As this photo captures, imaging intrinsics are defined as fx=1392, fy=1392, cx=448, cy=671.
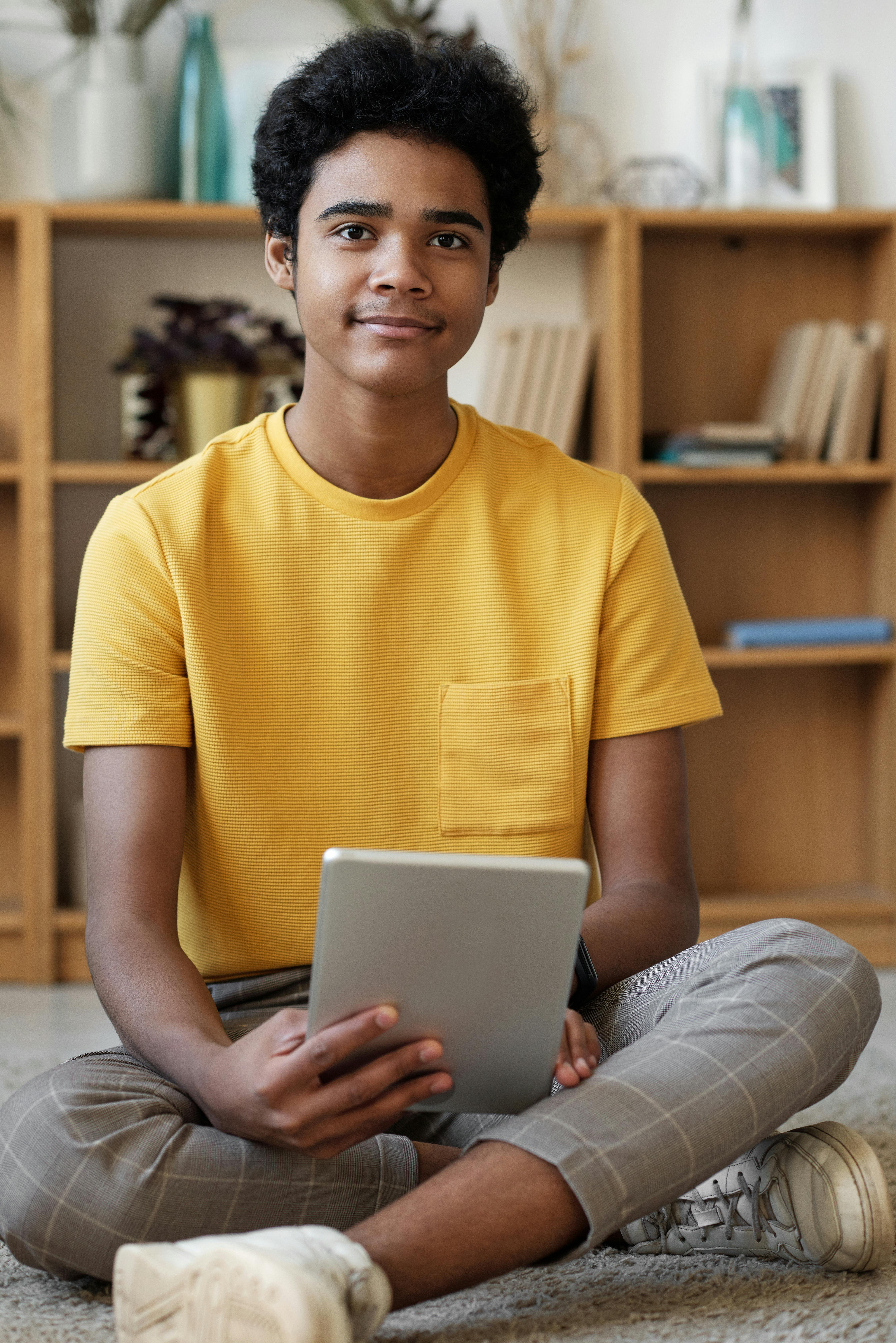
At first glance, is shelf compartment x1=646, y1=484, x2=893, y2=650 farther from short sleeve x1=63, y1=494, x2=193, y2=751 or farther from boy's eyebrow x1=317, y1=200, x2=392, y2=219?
short sleeve x1=63, y1=494, x2=193, y2=751

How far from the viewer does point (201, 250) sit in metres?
2.83

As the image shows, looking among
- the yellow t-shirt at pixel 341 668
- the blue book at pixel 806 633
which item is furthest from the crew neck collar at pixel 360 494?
the blue book at pixel 806 633

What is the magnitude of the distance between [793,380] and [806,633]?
1.66ft

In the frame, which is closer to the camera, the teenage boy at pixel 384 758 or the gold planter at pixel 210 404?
the teenage boy at pixel 384 758

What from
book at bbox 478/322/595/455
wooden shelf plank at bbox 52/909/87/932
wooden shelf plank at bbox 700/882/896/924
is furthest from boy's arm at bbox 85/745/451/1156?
wooden shelf plank at bbox 700/882/896/924

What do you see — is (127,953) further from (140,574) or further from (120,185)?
(120,185)

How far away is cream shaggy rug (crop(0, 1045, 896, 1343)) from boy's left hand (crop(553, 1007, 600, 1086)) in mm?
192

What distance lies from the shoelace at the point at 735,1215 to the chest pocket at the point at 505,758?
367 millimetres

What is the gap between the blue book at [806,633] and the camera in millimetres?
2754

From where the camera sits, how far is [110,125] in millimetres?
2598

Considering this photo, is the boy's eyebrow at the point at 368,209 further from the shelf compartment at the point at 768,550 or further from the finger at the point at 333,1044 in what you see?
the shelf compartment at the point at 768,550

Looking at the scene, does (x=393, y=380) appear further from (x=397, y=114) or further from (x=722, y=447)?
(x=722, y=447)

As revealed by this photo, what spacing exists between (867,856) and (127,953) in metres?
2.15

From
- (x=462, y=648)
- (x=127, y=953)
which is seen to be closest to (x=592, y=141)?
(x=462, y=648)
